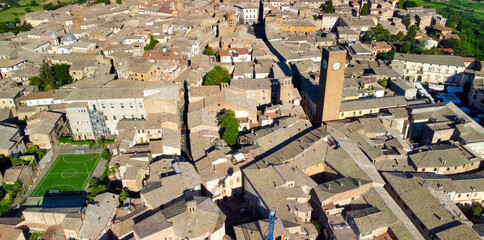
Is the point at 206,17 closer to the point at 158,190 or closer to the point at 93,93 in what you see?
the point at 93,93

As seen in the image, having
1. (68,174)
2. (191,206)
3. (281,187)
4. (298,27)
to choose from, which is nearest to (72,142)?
(68,174)

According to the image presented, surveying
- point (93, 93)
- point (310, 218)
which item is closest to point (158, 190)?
point (310, 218)

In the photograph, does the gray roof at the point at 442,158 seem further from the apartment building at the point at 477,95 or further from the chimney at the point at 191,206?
the chimney at the point at 191,206

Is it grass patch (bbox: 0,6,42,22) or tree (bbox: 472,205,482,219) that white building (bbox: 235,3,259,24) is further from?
tree (bbox: 472,205,482,219)

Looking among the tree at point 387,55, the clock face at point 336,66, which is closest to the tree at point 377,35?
the tree at point 387,55

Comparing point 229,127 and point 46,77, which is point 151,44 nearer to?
point 46,77
